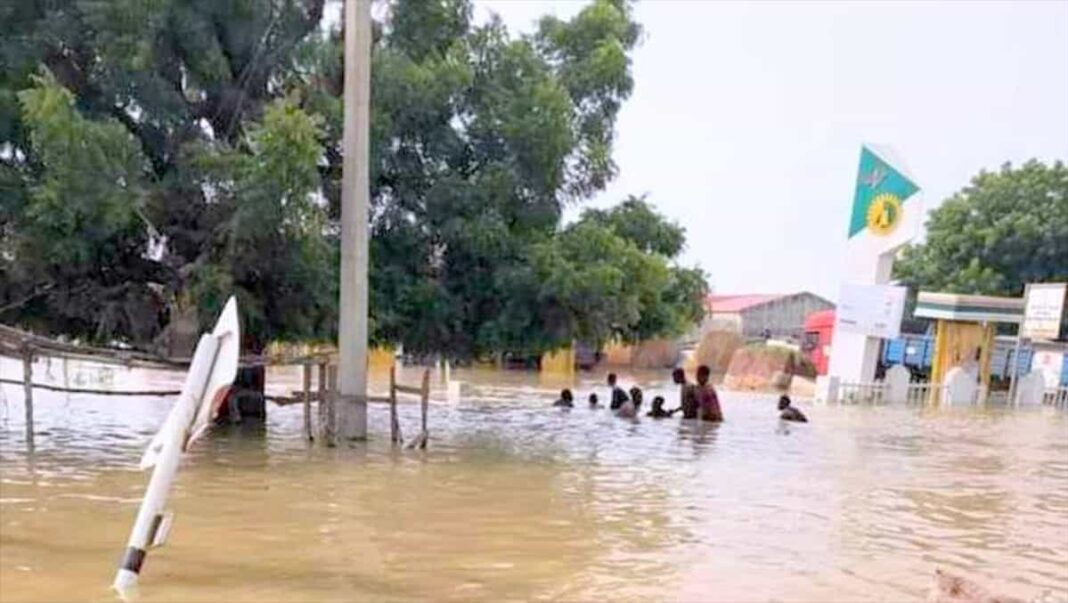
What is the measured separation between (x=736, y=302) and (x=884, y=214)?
30.6m

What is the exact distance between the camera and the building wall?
59.8m

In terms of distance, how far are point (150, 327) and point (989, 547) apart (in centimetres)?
1054

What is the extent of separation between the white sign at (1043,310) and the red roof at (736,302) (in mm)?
23387

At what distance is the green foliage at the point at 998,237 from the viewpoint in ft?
139

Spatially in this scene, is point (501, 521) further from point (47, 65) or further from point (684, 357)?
point (684, 357)

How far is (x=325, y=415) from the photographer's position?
50.8 ft

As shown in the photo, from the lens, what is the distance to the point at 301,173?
41.7 feet

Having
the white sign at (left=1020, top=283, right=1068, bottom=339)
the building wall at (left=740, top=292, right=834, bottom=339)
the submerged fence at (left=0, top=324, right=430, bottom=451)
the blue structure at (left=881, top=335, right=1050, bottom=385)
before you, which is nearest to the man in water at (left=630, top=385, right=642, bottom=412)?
the submerged fence at (left=0, top=324, right=430, bottom=451)

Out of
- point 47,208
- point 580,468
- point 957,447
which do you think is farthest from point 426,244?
point 957,447

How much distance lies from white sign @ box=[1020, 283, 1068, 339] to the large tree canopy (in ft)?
71.8

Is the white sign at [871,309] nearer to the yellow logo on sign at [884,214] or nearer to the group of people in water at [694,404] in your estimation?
the yellow logo on sign at [884,214]

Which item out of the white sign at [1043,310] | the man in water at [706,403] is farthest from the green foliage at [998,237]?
the man in water at [706,403]

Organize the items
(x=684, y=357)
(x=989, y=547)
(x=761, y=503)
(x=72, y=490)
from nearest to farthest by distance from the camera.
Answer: (x=989, y=547)
(x=72, y=490)
(x=761, y=503)
(x=684, y=357)

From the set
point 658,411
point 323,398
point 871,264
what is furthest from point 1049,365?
point 323,398
